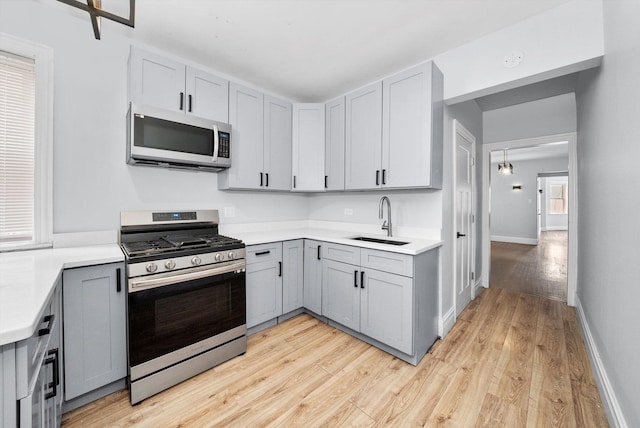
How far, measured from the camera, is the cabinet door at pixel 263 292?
8.05 ft

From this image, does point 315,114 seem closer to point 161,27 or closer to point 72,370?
point 161,27

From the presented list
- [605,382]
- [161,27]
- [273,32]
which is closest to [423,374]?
[605,382]

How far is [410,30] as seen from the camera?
85.3 inches

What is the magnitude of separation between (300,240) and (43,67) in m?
2.45

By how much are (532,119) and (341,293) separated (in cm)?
375

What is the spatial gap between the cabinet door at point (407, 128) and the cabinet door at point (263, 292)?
142cm

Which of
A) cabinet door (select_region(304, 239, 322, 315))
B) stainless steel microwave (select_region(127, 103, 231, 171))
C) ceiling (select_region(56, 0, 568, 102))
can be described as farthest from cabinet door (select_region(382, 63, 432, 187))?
stainless steel microwave (select_region(127, 103, 231, 171))

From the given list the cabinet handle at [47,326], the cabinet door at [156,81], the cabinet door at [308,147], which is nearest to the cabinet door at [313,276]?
the cabinet door at [308,147]

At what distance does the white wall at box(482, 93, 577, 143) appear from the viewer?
137 inches

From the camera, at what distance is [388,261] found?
7.22 feet

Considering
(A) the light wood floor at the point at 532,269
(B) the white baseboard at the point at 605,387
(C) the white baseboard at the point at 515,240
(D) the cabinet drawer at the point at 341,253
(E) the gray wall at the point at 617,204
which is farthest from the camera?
(C) the white baseboard at the point at 515,240

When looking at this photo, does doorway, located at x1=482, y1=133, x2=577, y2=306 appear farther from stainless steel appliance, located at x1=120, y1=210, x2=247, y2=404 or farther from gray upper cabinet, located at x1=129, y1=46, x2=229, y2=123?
gray upper cabinet, located at x1=129, y1=46, x2=229, y2=123

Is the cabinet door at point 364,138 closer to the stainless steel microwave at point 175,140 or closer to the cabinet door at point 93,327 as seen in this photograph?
the stainless steel microwave at point 175,140

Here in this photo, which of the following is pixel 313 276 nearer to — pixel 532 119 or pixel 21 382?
pixel 21 382
